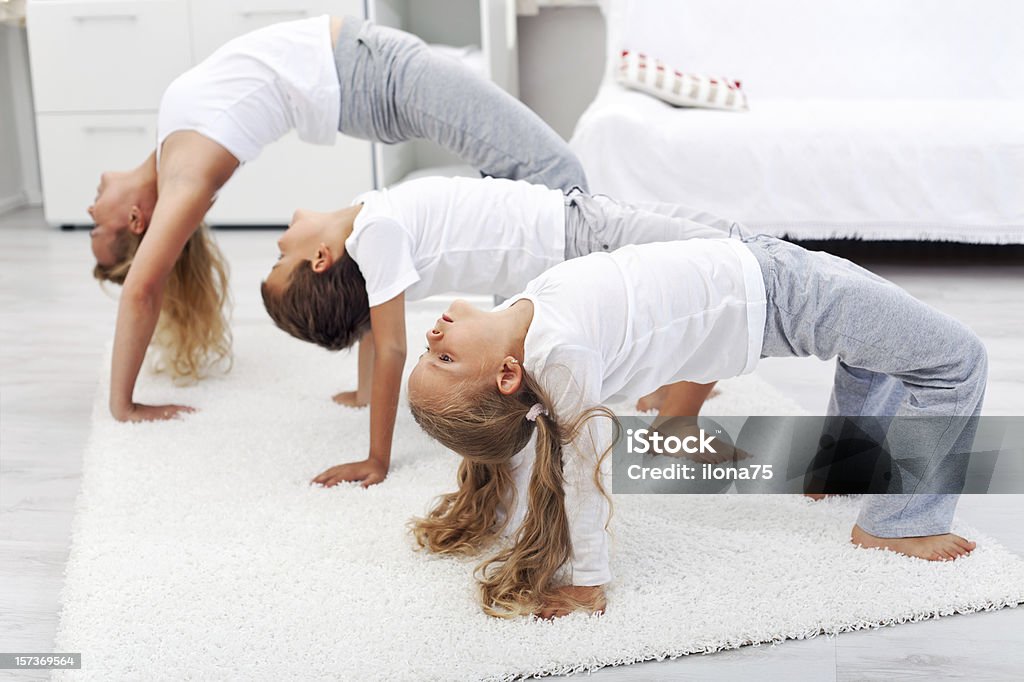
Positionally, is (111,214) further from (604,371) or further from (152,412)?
(604,371)

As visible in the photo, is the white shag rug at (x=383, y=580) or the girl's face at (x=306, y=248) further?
the girl's face at (x=306, y=248)

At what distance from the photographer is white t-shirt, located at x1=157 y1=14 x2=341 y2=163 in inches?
66.4

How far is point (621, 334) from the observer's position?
1160 millimetres

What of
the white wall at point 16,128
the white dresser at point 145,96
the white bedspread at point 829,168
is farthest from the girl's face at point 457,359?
the white wall at point 16,128

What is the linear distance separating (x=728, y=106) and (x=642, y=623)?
6.19 ft

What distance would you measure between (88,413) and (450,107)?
0.80m

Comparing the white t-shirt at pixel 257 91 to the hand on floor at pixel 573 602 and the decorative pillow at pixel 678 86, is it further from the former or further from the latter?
the decorative pillow at pixel 678 86

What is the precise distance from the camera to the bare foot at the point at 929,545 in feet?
4.04

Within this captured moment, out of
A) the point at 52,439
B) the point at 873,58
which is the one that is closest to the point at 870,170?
the point at 873,58

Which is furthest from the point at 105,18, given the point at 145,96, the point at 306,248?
the point at 306,248

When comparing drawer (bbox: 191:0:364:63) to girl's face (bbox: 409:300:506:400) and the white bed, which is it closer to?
the white bed

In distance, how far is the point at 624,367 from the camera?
3.88 feet

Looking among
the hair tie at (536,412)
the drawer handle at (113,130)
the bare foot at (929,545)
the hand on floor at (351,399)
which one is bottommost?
the hand on floor at (351,399)

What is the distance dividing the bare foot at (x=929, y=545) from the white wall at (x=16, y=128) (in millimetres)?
3168
